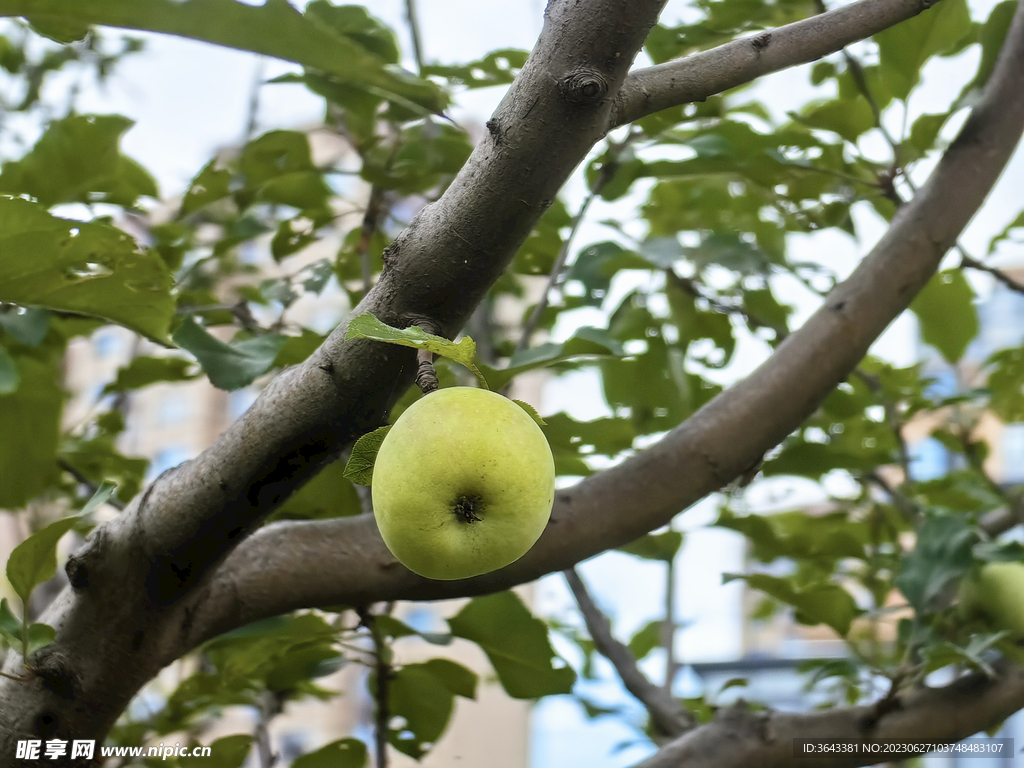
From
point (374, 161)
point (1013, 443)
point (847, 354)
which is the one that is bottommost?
point (847, 354)

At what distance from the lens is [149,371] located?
3.95 ft

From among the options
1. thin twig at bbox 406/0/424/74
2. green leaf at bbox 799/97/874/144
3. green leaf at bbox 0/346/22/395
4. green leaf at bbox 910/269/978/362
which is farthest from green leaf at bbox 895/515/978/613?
green leaf at bbox 0/346/22/395

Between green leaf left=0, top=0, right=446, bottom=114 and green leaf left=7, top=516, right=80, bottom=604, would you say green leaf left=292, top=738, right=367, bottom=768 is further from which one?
green leaf left=0, top=0, right=446, bottom=114

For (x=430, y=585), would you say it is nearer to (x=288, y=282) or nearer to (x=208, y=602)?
(x=208, y=602)

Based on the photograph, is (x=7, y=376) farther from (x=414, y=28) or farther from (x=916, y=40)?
(x=916, y=40)

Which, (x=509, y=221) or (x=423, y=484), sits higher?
(x=509, y=221)

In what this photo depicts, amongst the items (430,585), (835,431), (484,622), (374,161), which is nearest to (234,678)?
(484,622)

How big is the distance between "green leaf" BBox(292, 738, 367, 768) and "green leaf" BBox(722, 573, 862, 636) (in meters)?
0.58

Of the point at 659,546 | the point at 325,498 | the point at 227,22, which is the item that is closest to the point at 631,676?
the point at 659,546

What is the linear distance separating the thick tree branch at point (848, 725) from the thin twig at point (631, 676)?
182mm

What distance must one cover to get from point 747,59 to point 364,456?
1.27ft

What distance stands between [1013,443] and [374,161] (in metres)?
7.52

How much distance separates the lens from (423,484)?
1.58 ft

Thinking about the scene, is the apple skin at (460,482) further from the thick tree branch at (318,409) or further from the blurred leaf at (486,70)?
the blurred leaf at (486,70)
